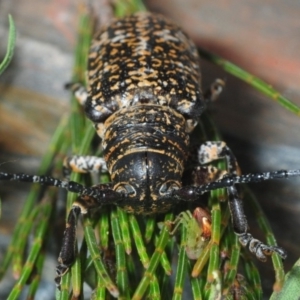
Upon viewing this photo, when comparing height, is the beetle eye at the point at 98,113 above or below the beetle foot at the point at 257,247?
above

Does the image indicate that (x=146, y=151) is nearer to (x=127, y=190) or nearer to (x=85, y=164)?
(x=127, y=190)

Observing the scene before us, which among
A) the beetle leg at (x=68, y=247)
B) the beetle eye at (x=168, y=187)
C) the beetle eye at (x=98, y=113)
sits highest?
the beetle eye at (x=98, y=113)

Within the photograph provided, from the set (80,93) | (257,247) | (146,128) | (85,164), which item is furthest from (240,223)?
(80,93)

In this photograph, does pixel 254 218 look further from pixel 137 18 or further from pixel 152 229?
pixel 137 18

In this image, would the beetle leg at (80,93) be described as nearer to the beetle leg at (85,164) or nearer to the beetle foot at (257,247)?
the beetle leg at (85,164)

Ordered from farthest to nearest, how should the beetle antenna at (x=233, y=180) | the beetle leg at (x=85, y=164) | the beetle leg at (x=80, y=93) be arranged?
the beetle leg at (x=80, y=93) → the beetle leg at (x=85, y=164) → the beetle antenna at (x=233, y=180)

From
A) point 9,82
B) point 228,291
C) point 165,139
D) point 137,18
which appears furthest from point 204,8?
point 228,291

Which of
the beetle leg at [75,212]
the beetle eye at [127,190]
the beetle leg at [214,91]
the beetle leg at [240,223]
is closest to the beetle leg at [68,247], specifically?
the beetle leg at [75,212]

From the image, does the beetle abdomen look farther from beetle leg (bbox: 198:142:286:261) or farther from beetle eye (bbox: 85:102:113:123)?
beetle leg (bbox: 198:142:286:261)

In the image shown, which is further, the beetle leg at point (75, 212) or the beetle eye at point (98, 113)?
the beetle eye at point (98, 113)
